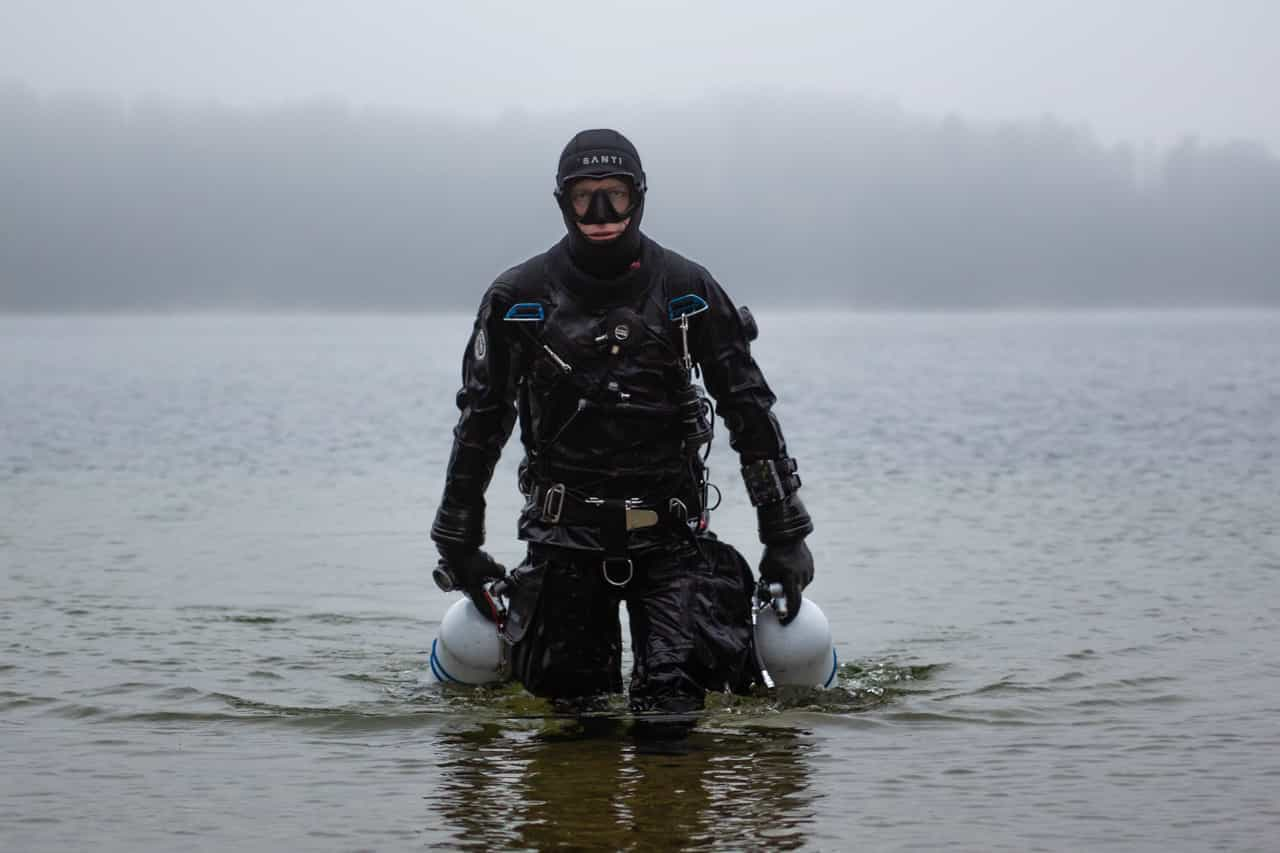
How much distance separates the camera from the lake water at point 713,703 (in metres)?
6.02

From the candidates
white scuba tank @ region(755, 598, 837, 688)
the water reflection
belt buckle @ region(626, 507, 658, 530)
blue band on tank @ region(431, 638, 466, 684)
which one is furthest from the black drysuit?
blue band on tank @ region(431, 638, 466, 684)

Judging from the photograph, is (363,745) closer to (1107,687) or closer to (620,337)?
(620,337)

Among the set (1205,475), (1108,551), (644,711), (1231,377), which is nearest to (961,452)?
(1205,475)

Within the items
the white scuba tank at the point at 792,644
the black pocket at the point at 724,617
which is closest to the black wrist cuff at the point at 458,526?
the black pocket at the point at 724,617

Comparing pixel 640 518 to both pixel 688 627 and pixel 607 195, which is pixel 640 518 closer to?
pixel 688 627

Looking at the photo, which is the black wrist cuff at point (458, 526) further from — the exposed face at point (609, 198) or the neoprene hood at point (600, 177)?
the exposed face at point (609, 198)

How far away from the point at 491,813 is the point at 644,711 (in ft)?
3.81

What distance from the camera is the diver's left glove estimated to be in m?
7.38

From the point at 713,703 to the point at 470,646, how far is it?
104 cm

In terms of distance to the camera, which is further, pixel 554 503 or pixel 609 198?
pixel 554 503

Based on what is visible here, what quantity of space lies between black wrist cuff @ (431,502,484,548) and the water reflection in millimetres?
791

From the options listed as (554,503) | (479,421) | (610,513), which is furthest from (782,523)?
(479,421)

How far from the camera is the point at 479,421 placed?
721 centimetres

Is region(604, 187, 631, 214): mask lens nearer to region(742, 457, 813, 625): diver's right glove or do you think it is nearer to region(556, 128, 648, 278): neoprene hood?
region(556, 128, 648, 278): neoprene hood
